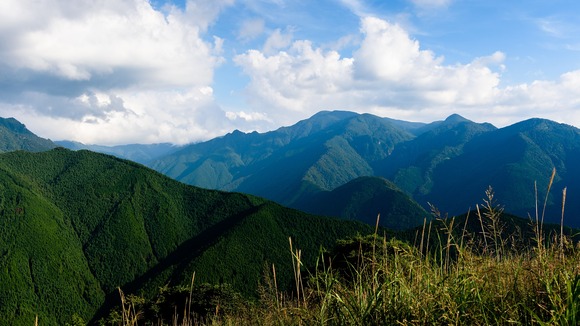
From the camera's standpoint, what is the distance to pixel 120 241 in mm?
171625

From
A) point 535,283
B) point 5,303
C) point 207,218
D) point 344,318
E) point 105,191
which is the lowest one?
point 5,303

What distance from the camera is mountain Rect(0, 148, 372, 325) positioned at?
121125mm

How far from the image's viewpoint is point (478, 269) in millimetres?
3695

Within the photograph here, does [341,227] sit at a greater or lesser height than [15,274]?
greater

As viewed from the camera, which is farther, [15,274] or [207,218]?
[207,218]

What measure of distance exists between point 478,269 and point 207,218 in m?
184

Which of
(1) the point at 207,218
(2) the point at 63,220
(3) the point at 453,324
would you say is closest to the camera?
(3) the point at 453,324

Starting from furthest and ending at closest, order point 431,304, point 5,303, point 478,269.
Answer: point 5,303, point 478,269, point 431,304

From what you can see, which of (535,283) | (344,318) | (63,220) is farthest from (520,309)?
(63,220)

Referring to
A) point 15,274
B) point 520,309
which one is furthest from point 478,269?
point 15,274

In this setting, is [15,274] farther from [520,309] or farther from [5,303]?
[520,309]

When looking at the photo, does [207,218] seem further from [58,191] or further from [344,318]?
[344,318]

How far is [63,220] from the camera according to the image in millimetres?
170250

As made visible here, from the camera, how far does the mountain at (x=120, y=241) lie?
397 ft
